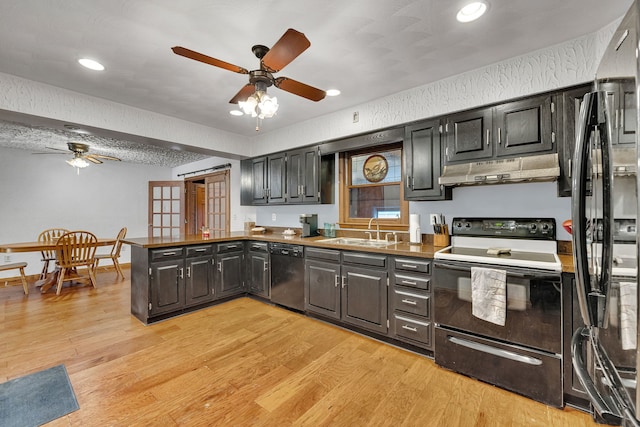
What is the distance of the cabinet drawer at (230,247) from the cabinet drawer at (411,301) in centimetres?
226

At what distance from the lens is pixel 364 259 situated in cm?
274

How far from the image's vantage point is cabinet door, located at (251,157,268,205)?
4352 millimetres

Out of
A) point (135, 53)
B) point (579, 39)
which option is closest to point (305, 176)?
point (135, 53)

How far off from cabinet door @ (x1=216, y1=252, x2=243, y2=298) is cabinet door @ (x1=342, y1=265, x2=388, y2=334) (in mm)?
1697

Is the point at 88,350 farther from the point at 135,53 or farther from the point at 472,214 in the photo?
the point at 472,214

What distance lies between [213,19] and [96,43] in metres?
0.98

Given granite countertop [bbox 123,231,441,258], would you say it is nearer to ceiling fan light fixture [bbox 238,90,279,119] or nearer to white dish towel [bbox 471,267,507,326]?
white dish towel [bbox 471,267,507,326]

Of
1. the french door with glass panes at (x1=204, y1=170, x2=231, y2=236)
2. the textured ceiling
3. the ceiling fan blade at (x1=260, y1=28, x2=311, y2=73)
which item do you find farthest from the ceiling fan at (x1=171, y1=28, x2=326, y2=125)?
the french door with glass panes at (x1=204, y1=170, x2=231, y2=236)

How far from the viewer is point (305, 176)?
3.80m

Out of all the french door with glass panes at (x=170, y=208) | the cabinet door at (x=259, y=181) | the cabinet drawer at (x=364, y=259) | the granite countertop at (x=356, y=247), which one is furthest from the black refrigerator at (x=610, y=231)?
the french door with glass panes at (x=170, y=208)

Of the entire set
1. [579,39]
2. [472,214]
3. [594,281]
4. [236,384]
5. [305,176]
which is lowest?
[236,384]

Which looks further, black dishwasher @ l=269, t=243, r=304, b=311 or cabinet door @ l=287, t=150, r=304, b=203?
cabinet door @ l=287, t=150, r=304, b=203

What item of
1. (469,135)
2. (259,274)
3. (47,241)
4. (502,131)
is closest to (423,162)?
(469,135)

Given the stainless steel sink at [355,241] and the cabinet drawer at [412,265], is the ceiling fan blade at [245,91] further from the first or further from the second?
the cabinet drawer at [412,265]
